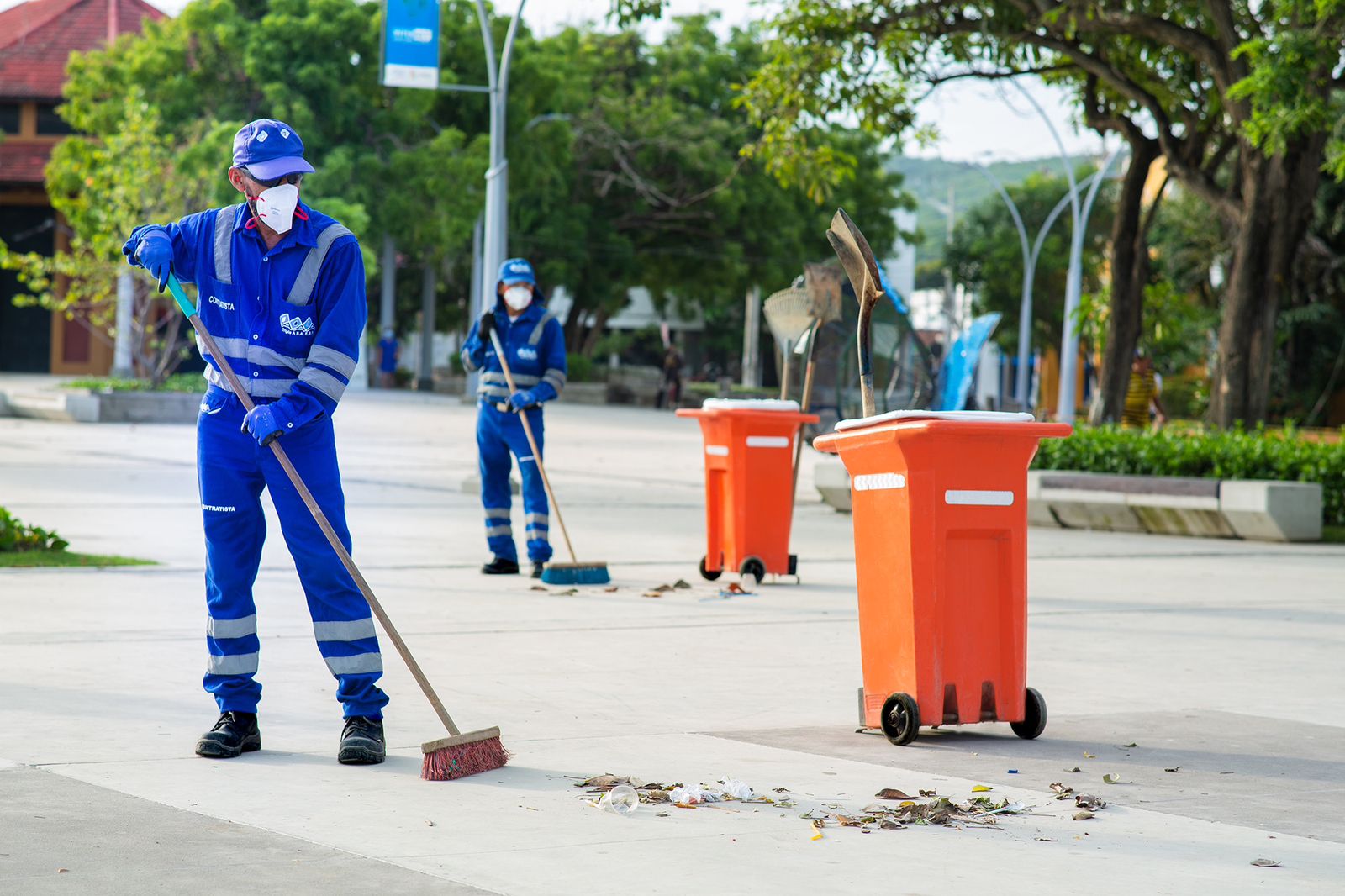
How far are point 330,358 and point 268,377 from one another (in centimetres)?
21

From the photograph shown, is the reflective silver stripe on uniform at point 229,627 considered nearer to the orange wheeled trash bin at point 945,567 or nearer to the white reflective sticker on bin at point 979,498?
the orange wheeled trash bin at point 945,567

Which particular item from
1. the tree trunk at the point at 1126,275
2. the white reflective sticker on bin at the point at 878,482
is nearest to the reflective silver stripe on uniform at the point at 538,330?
the white reflective sticker on bin at the point at 878,482

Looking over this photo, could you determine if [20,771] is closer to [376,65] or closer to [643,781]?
[643,781]

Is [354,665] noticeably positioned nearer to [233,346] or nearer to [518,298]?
[233,346]

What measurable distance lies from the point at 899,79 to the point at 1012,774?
14062 mm

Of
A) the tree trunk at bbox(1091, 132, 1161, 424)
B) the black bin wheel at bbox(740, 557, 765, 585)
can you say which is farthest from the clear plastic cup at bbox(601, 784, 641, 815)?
the tree trunk at bbox(1091, 132, 1161, 424)

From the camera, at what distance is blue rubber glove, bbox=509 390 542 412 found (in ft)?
36.6

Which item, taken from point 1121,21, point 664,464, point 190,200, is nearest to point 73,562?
point 1121,21

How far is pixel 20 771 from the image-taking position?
5.12 m

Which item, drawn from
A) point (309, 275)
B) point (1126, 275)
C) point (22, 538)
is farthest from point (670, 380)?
point (309, 275)

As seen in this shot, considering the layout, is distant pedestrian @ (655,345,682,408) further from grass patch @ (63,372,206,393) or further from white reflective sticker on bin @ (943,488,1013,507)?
white reflective sticker on bin @ (943,488,1013,507)

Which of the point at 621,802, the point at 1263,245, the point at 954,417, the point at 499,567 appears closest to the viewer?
the point at 621,802

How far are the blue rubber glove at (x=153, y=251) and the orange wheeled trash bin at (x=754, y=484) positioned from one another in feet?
18.6

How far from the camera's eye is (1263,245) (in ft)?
56.1
